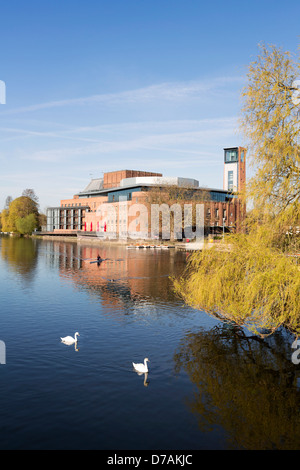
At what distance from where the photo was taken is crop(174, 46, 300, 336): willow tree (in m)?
14.8

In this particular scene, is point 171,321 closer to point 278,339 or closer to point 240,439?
point 278,339

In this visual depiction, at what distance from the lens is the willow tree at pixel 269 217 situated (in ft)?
48.4

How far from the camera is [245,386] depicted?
14602 millimetres

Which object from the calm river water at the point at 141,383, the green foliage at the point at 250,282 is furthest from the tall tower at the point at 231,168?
the green foliage at the point at 250,282

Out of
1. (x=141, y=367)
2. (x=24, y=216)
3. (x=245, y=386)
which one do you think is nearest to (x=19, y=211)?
(x=24, y=216)

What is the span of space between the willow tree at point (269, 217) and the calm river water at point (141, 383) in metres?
2.54

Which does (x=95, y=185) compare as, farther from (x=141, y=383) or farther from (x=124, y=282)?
(x=141, y=383)

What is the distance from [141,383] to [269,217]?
8.13 m

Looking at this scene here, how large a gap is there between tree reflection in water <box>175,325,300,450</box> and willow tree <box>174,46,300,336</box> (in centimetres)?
195

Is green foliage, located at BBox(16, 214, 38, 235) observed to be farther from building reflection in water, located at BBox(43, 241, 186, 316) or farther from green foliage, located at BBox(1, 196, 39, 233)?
building reflection in water, located at BBox(43, 241, 186, 316)

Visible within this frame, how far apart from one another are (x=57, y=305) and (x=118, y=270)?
2101 centimetres

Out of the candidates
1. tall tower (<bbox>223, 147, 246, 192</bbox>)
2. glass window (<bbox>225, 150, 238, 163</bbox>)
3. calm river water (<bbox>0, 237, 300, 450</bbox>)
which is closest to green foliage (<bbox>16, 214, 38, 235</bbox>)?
tall tower (<bbox>223, 147, 246, 192</bbox>)

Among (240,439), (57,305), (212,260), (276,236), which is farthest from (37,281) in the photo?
(240,439)

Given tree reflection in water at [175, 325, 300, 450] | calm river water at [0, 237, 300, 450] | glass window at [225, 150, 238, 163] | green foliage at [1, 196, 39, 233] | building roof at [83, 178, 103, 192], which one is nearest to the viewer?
calm river water at [0, 237, 300, 450]
